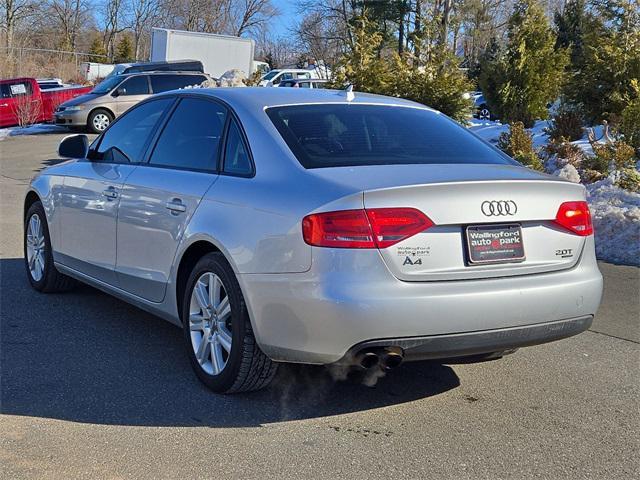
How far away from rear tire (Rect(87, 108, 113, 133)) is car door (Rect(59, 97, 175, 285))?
18.8 metres

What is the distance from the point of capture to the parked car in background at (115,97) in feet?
79.2

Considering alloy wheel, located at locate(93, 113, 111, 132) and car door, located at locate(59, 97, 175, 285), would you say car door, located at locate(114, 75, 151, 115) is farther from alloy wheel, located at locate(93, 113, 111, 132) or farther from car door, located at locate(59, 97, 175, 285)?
car door, located at locate(59, 97, 175, 285)

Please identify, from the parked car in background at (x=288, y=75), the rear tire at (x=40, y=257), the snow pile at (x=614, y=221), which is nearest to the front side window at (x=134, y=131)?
the rear tire at (x=40, y=257)

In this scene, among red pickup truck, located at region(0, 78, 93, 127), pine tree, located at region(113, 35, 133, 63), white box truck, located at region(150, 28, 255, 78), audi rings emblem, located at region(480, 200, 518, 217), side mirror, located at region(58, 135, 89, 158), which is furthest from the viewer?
pine tree, located at region(113, 35, 133, 63)

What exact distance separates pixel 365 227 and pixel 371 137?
1.01 metres

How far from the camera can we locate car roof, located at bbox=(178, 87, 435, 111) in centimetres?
471

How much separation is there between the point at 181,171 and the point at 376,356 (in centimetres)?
176

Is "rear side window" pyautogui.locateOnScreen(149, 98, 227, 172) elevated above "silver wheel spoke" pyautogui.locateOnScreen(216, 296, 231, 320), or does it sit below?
above

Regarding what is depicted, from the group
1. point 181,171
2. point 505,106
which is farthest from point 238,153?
point 505,106

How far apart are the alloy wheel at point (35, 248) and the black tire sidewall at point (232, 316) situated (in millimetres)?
2476

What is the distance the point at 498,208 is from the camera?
12.7 feet

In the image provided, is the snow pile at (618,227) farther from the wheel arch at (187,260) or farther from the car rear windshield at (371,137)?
the wheel arch at (187,260)

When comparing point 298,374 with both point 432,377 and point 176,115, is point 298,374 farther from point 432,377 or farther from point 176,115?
point 176,115

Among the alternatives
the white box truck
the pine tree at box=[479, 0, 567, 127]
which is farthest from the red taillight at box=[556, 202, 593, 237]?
the white box truck
